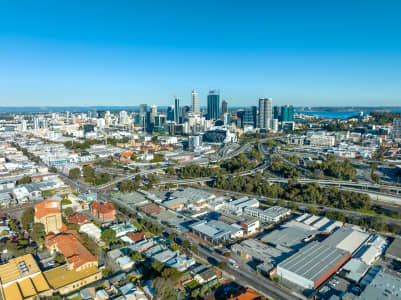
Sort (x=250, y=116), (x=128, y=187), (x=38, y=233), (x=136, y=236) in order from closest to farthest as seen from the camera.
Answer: (x=38, y=233) → (x=136, y=236) → (x=128, y=187) → (x=250, y=116)

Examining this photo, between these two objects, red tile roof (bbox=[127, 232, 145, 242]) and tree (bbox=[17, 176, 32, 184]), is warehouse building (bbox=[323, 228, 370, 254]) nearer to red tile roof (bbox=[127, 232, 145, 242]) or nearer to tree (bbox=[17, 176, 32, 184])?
red tile roof (bbox=[127, 232, 145, 242])

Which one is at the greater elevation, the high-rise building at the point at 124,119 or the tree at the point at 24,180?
the high-rise building at the point at 124,119

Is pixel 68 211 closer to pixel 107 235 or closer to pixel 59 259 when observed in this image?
pixel 107 235

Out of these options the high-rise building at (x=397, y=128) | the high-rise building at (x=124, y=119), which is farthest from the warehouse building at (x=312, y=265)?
the high-rise building at (x=124, y=119)

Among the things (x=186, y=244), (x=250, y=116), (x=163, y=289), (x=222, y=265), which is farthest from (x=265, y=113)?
(x=163, y=289)

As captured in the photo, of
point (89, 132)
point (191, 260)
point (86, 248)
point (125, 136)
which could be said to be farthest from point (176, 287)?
point (89, 132)

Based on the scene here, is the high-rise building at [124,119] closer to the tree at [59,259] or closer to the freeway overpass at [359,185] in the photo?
the freeway overpass at [359,185]

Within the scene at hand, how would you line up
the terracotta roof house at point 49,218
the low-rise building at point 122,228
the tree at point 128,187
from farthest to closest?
the tree at point 128,187
the low-rise building at point 122,228
the terracotta roof house at point 49,218
